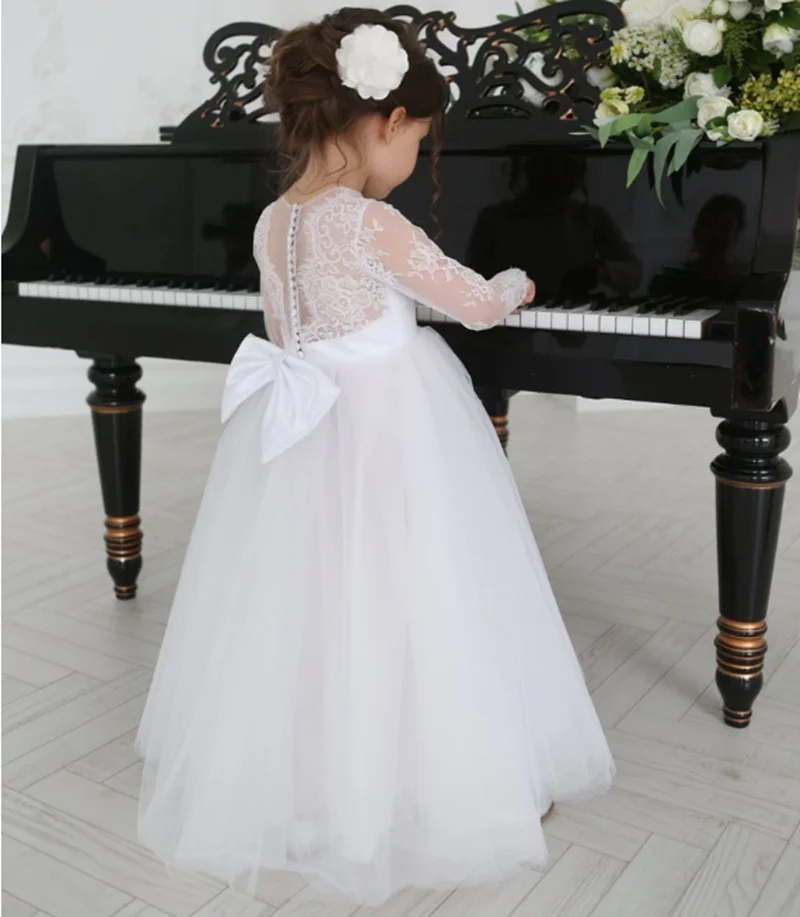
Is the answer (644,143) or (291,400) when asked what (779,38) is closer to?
(644,143)

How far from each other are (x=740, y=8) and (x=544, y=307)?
0.65 metres

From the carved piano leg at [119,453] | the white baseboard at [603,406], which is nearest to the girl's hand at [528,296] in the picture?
the carved piano leg at [119,453]

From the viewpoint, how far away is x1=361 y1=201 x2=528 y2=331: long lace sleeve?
5.61 ft

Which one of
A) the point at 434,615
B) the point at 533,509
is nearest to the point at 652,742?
the point at 434,615

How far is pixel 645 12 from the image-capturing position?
7.38ft

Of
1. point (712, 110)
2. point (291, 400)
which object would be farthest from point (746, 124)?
point (291, 400)

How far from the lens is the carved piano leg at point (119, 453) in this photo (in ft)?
9.02

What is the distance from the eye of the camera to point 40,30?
16.5 feet

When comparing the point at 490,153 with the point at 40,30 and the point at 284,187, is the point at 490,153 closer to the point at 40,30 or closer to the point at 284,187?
the point at 284,187

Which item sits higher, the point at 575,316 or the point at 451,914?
the point at 575,316

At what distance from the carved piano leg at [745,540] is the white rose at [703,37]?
707 mm

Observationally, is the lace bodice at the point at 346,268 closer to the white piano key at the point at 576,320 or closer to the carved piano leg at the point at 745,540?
the white piano key at the point at 576,320

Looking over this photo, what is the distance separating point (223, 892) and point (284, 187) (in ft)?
4.01

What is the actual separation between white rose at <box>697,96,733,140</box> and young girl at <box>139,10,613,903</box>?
1.84 feet
